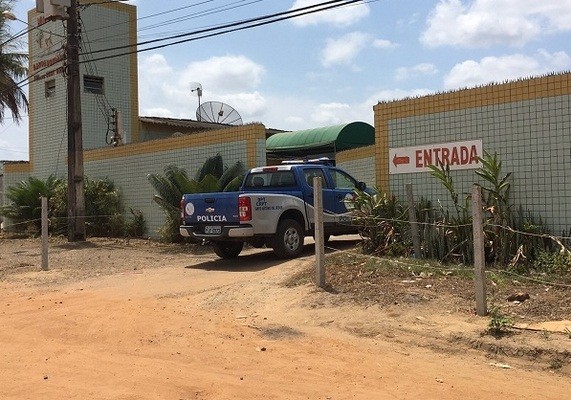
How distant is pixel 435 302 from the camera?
7.68 m

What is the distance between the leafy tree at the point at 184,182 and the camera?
15734mm

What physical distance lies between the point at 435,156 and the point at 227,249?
4.81m

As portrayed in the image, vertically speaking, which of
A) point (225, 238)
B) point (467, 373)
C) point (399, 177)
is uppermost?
point (399, 177)

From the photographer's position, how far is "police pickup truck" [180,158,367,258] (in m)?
11.6

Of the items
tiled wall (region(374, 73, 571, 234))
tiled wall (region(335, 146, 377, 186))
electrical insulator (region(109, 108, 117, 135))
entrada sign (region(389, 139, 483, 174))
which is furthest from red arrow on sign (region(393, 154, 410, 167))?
electrical insulator (region(109, 108, 117, 135))

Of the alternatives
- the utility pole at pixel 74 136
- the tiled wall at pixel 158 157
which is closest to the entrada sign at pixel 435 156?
the tiled wall at pixel 158 157

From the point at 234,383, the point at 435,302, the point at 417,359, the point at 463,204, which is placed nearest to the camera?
the point at 234,383

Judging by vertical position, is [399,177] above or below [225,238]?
above

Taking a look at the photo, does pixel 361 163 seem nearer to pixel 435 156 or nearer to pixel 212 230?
pixel 212 230

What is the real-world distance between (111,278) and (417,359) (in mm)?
7253

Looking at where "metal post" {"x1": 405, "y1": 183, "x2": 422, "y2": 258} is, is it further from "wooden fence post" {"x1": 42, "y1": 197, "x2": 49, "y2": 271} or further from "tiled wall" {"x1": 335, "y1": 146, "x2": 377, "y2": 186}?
"tiled wall" {"x1": 335, "y1": 146, "x2": 377, "y2": 186}

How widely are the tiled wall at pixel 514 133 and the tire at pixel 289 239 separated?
2171 millimetres

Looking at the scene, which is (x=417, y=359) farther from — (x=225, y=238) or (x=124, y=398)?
(x=225, y=238)

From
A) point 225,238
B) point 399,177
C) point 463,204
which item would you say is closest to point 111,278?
point 225,238
